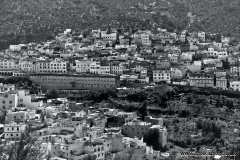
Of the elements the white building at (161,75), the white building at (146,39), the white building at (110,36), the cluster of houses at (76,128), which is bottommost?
the cluster of houses at (76,128)

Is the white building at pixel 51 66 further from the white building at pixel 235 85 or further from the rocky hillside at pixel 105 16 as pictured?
the rocky hillside at pixel 105 16

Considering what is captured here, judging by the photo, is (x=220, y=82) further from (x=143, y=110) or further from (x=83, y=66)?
(x=83, y=66)

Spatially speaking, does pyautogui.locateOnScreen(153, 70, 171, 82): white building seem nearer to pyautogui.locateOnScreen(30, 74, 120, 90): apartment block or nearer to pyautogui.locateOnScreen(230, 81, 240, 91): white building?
pyautogui.locateOnScreen(30, 74, 120, 90): apartment block

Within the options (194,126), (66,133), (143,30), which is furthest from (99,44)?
A: (66,133)

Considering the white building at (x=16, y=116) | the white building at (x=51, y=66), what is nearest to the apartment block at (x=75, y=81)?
the white building at (x=51, y=66)

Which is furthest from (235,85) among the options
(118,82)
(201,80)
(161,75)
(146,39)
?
(146,39)

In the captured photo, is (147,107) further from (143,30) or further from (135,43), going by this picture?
(143,30)
